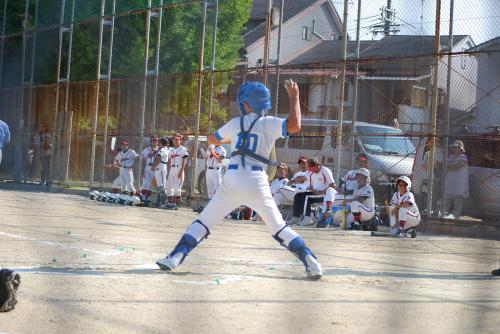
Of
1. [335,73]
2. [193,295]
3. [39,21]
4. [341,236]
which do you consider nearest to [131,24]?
[39,21]

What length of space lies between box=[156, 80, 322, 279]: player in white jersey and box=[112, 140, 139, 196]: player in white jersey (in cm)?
1494

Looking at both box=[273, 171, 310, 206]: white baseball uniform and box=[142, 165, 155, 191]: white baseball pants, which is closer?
box=[273, 171, 310, 206]: white baseball uniform

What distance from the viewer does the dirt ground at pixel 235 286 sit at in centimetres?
561

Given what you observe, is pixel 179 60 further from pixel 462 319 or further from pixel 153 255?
pixel 462 319

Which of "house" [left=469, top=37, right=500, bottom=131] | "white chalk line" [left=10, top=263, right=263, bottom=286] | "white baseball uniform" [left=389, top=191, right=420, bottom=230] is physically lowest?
"white chalk line" [left=10, top=263, right=263, bottom=286]

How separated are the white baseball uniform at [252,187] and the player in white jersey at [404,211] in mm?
6679

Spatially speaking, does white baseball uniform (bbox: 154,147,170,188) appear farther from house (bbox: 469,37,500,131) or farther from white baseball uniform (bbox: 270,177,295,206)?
house (bbox: 469,37,500,131)

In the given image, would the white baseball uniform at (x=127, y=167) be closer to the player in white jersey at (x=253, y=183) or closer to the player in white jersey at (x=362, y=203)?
the player in white jersey at (x=362, y=203)

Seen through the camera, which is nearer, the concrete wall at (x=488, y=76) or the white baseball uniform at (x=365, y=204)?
the concrete wall at (x=488, y=76)

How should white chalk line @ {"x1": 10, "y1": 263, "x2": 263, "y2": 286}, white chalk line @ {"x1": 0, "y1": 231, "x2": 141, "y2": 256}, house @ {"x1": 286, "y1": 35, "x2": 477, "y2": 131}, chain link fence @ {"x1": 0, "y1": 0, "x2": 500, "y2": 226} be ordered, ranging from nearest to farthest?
white chalk line @ {"x1": 10, "y1": 263, "x2": 263, "y2": 286}
white chalk line @ {"x1": 0, "y1": 231, "x2": 141, "y2": 256}
chain link fence @ {"x1": 0, "y1": 0, "x2": 500, "y2": 226}
house @ {"x1": 286, "y1": 35, "x2": 477, "y2": 131}

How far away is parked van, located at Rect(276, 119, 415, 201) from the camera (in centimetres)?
1647

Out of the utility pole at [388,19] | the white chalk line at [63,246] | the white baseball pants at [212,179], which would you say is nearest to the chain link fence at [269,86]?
the utility pole at [388,19]

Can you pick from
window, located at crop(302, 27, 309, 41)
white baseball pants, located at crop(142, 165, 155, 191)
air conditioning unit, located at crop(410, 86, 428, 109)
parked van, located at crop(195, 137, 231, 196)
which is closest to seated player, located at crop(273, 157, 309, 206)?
air conditioning unit, located at crop(410, 86, 428, 109)

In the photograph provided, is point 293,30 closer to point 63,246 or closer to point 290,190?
point 290,190
